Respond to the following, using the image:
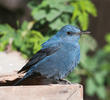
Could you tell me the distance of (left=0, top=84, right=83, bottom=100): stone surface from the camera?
2754 mm

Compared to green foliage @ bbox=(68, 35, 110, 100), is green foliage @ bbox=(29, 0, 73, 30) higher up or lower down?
higher up

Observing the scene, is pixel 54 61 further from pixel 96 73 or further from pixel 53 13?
pixel 96 73

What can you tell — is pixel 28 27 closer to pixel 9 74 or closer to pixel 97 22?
pixel 9 74

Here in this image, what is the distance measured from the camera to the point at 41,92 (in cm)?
287

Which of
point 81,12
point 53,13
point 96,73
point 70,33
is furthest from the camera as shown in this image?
point 96,73

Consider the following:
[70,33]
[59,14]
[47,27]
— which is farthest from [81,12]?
[70,33]

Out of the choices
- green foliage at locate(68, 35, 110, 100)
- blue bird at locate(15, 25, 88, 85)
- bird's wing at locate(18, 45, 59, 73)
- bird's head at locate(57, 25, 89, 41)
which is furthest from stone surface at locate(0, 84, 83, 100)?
green foliage at locate(68, 35, 110, 100)

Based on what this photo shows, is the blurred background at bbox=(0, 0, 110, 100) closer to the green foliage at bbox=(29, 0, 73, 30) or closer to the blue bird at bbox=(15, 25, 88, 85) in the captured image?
the green foliage at bbox=(29, 0, 73, 30)

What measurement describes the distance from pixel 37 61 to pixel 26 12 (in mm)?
3042

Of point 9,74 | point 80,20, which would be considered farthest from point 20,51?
point 9,74

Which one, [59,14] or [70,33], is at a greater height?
[59,14]

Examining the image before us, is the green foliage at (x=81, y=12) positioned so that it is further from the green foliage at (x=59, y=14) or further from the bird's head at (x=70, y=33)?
the bird's head at (x=70, y=33)

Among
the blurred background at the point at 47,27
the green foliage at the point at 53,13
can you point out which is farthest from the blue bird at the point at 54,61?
the green foliage at the point at 53,13

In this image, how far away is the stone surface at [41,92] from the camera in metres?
2.75
